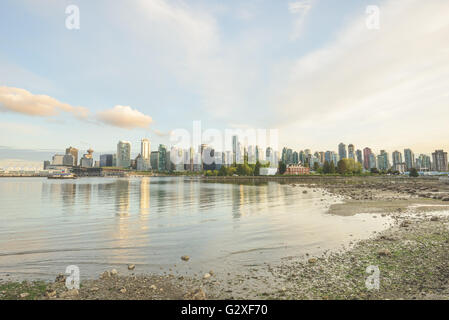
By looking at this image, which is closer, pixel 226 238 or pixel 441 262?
pixel 441 262

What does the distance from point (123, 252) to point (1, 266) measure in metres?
6.67

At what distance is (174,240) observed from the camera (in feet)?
63.7

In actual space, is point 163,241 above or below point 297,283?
below

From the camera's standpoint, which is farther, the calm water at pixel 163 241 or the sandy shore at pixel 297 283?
the calm water at pixel 163 241

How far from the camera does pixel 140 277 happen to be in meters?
11.8

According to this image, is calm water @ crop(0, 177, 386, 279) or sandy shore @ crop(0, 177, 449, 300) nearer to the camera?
sandy shore @ crop(0, 177, 449, 300)

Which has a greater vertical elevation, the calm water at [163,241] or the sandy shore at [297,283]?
the sandy shore at [297,283]

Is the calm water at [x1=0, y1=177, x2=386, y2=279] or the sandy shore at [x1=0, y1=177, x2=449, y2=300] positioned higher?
the sandy shore at [x1=0, y1=177, x2=449, y2=300]

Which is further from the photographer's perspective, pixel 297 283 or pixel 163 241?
pixel 163 241

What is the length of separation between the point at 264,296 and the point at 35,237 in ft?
70.5
